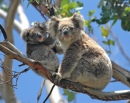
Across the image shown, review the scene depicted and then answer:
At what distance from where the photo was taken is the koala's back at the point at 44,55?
4246 mm

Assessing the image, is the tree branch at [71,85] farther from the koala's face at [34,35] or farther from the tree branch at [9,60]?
the tree branch at [9,60]

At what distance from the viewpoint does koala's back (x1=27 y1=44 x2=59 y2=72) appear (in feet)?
13.9

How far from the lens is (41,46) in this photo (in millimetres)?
4512

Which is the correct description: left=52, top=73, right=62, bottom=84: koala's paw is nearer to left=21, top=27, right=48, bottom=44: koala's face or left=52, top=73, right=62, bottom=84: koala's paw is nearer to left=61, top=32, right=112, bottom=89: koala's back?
left=61, top=32, right=112, bottom=89: koala's back

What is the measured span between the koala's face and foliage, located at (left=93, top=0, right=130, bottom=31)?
0.82 metres

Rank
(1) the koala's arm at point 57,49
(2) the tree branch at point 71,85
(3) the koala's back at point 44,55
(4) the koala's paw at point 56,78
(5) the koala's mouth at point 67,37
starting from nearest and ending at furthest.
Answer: (2) the tree branch at point 71,85 < (4) the koala's paw at point 56,78 < (5) the koala's mouth at point 67,37 < (3) the koala's back at point 44,55 < (1) the koala's arm at point 57,49

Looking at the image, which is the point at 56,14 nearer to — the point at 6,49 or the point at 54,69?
the point at 54,69

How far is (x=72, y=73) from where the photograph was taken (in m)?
3.73

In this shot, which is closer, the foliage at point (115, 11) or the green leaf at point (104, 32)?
the foliage at point (115, 11)

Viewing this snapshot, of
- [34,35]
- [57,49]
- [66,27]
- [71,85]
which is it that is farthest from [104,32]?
[71,85]

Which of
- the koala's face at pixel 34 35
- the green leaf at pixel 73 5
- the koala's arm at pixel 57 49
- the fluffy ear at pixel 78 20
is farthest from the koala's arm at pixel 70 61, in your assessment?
the koala's face at pixel 34 35

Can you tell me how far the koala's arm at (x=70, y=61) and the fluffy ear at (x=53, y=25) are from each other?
0.30m

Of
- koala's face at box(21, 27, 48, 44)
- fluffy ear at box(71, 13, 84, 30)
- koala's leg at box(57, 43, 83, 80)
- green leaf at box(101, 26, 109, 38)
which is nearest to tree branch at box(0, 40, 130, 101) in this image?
koala's leg at box(57, 43, 83, 80)

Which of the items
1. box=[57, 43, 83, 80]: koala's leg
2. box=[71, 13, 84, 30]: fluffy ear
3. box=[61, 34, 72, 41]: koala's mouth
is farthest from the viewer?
box=[71, 13, 84, 30]: fluffy ear
